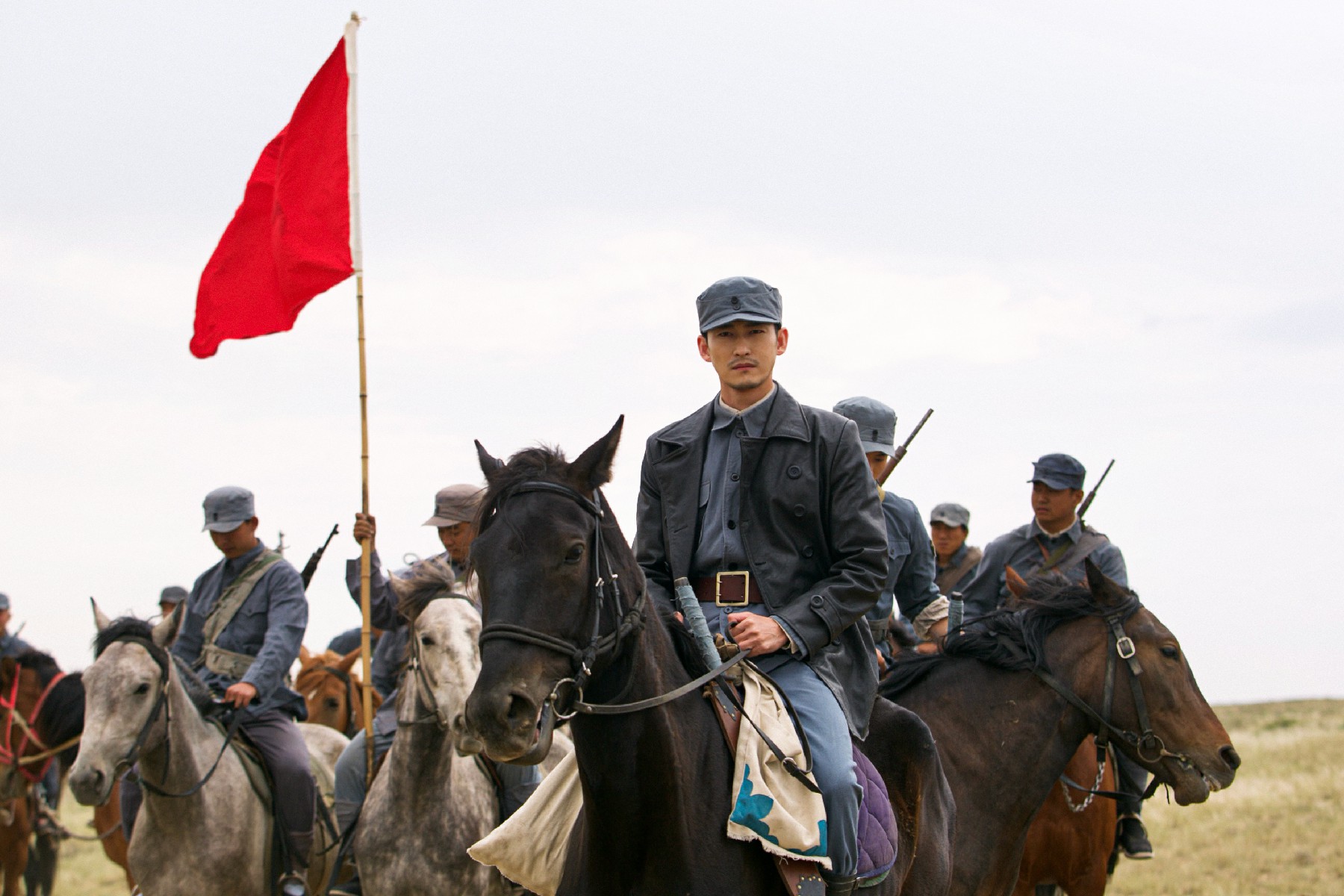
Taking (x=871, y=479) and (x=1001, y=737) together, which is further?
(x=1001, y=737)

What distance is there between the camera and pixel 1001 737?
23.3ft

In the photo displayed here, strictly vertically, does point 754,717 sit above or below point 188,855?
above

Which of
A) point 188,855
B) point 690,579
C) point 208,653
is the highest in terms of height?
point 690,579

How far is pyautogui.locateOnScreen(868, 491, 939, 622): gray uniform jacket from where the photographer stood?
7453 mm

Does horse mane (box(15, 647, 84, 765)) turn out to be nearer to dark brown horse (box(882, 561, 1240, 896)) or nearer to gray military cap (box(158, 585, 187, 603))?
gray military cap (box(158, 585, 187, 603))

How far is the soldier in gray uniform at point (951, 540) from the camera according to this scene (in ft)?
39.2

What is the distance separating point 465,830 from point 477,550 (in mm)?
4591

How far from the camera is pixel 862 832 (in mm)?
4664

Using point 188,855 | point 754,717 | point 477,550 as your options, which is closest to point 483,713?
point 477,550

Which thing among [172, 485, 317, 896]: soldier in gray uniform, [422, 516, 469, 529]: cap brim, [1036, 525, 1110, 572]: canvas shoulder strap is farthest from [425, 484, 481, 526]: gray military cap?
[1036, 525, 1110, 572]: canvas shoulder strap

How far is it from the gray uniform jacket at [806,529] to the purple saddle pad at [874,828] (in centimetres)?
17

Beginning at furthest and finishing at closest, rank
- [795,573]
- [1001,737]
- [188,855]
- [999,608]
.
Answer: [188,855], [999,608], [1001,737], [795,573]

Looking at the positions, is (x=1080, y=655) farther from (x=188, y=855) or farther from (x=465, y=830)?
(x=188, y=855)

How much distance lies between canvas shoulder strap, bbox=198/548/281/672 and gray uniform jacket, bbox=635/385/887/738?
5.31 m
